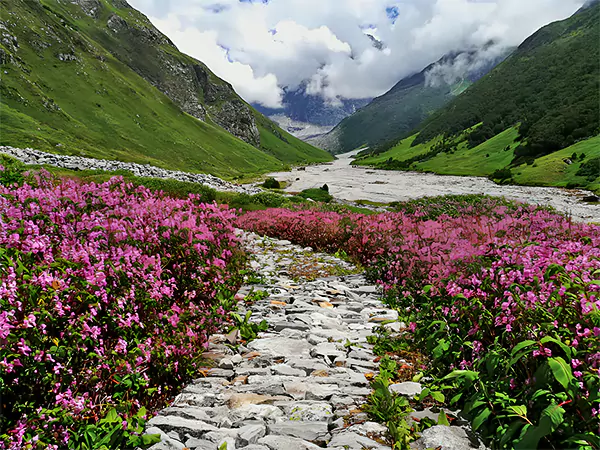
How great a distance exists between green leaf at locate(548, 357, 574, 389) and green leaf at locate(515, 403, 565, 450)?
0.22 m

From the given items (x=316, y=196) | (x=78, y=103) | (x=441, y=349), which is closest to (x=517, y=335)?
(x=441, y=349)

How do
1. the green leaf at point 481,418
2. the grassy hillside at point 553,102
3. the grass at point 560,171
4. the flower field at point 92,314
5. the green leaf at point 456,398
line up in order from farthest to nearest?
1. the grassy hillside at point 553,102
2. the grass at point 560,171
3. the green leaf at point 456,398
4. the flower field at point 92,314
5. the green leaf at point 481,418

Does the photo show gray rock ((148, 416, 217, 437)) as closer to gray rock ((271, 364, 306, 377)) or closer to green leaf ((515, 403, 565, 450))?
gray rock ((271, 364, 306, 377))

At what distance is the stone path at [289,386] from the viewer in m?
3.63

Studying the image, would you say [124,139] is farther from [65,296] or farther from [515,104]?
[515,104]

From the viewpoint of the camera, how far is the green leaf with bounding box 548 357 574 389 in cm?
301

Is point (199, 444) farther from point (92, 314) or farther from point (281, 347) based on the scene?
point (281, 347)

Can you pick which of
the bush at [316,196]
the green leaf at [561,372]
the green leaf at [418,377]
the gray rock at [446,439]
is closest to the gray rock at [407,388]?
the green leaf at [418,377]

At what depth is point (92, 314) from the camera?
424cm

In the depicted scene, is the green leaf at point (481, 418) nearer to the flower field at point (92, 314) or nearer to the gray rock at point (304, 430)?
the gray rock at point (304, 430)

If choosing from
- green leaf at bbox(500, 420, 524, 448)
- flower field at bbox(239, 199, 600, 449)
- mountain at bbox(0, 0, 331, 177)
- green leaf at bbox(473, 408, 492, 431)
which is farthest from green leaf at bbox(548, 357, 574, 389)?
mountain at bbox(0, 0, 331, 177)

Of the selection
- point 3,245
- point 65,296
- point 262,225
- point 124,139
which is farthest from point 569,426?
point 124,139

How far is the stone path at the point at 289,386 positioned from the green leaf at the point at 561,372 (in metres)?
1.39

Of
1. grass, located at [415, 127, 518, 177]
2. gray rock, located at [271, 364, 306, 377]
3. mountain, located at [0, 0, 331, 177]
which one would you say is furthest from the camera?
grass, located at [415, 127, 518, 177]
